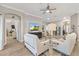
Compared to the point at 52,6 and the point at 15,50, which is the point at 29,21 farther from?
the point at 15,50

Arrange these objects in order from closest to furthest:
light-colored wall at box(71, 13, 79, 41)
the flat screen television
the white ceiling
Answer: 1. the white ceiling
2. light-colored wall at box(71, 13, 79, 41)
3. the flat screen television

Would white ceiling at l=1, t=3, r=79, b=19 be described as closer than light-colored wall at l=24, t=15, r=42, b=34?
Yes

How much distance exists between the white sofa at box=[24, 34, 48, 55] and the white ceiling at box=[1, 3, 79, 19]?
2.44 ft

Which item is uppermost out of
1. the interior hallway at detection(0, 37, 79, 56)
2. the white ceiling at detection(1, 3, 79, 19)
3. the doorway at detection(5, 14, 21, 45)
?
the white ceiling at detection(1, 3, 79, 19)

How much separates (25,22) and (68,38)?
1.48 meters

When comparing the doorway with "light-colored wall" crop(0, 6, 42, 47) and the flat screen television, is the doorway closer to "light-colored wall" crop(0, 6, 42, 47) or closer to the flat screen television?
"light-colored wall" crop(0, 6, 42, 47)

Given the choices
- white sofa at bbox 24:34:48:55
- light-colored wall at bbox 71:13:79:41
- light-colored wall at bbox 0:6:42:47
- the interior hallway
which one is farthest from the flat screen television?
light-colored wall at bbox 71:13:79:41

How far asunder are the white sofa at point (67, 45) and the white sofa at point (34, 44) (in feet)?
1.44

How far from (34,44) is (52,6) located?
1.29 m

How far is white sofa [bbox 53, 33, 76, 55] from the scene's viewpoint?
10.3 feet

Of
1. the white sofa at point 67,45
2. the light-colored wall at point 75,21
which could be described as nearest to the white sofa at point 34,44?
the white sofa at point 67,45

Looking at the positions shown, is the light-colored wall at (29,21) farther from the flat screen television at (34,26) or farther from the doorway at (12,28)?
the doorway at (12,28)

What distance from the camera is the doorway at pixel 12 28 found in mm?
3038

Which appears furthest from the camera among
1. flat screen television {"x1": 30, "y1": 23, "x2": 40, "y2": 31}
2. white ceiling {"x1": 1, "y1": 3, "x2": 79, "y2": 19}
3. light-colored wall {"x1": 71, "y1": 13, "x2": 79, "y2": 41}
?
flat screen television {"x1": 30, "y1": 23, "x2": 40, "y2": 31}
